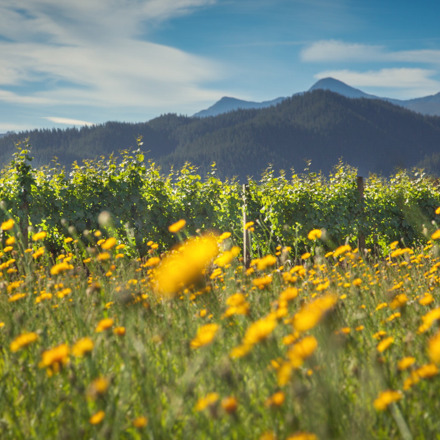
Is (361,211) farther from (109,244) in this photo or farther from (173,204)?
(109,244)

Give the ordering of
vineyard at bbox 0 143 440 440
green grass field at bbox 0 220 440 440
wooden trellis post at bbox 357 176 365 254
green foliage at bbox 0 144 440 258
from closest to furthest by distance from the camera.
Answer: green grass field at bbox 0 220 440 440, vineyard at bbox 0 143 440 440, green foliage at bbox 0 144 440 258, wooden trellis post at bbox 357 176 365 254

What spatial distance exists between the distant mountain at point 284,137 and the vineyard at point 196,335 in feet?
382

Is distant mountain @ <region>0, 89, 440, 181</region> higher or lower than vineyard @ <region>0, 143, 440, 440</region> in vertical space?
higher

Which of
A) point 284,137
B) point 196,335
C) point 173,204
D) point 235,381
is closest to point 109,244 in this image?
point 196,335

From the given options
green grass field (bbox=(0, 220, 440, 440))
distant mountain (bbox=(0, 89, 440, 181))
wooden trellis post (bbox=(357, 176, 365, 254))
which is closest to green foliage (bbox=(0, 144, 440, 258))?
wooden trellis post (bbox=(357, 176, 365, 254))

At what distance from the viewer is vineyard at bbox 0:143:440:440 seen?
1.40 meters

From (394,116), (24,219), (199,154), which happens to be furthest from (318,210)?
(394,116)

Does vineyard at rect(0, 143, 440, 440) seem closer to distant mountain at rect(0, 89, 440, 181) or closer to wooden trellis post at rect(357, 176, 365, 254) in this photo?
wooden trellis post at rect(357, 176, 365, 254)

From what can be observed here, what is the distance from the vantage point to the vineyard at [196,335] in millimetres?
1396

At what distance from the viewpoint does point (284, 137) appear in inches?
5630

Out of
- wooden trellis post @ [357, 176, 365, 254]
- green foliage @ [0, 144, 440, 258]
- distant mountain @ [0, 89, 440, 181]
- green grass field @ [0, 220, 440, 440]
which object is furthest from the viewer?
distant mountain @ [0, 89, 440, 181]

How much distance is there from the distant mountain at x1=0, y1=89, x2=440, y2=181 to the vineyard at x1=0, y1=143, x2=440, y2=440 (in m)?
116

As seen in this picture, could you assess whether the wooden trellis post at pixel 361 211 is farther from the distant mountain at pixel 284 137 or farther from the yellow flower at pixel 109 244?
the distant mountain at pixel 284 137

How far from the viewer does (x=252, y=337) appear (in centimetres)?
126
